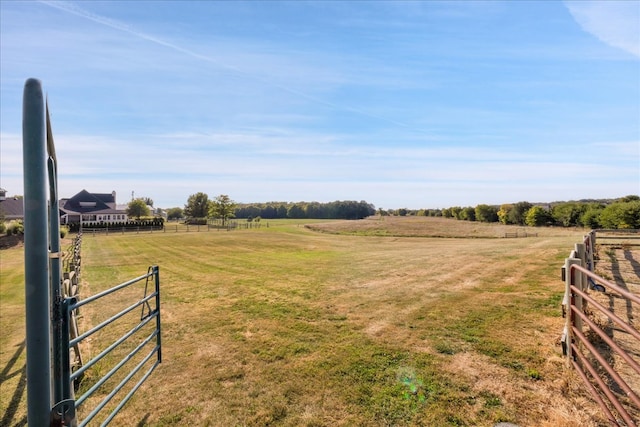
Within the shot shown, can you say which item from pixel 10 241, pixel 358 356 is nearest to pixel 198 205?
pixel 10 241

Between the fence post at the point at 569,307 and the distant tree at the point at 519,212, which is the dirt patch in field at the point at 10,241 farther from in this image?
the distant tree at the point at 519,212

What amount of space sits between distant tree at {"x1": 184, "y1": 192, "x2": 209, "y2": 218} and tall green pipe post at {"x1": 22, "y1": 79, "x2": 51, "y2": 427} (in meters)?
83.9

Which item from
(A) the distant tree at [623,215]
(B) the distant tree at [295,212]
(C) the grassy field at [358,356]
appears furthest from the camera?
(B) the distant tree at [295,212]

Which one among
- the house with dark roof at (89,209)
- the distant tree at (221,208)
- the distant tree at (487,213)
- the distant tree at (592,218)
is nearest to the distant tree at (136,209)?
the house with dark roof at (89,209)

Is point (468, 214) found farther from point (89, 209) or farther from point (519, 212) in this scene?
point (89, 209)

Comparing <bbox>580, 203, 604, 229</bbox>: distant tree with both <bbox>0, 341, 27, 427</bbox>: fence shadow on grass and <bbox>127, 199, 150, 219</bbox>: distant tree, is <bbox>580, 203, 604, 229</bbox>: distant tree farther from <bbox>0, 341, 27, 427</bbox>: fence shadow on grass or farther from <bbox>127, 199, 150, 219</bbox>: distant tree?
<bbox>127, 199, 150, 219</bbox>: distant tree

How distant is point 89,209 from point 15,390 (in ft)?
262

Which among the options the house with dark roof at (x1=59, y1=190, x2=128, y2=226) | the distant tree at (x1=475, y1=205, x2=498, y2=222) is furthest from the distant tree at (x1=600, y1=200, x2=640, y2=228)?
the house with dark roof at (x1=59, y1=190, x2=128, y2=226)

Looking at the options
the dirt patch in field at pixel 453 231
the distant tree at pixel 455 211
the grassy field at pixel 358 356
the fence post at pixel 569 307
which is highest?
the distant tree at pixel 455 211

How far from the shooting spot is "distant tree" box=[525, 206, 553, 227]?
174 feet

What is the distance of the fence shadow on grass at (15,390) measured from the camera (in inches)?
166

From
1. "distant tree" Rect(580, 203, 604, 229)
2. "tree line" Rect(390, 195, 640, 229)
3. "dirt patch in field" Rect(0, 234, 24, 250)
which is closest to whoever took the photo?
"dirt patch in field" Rect(0, 234, 24, 250)

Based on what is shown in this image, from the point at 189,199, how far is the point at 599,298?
8684 cm

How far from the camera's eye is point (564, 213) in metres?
48.2
